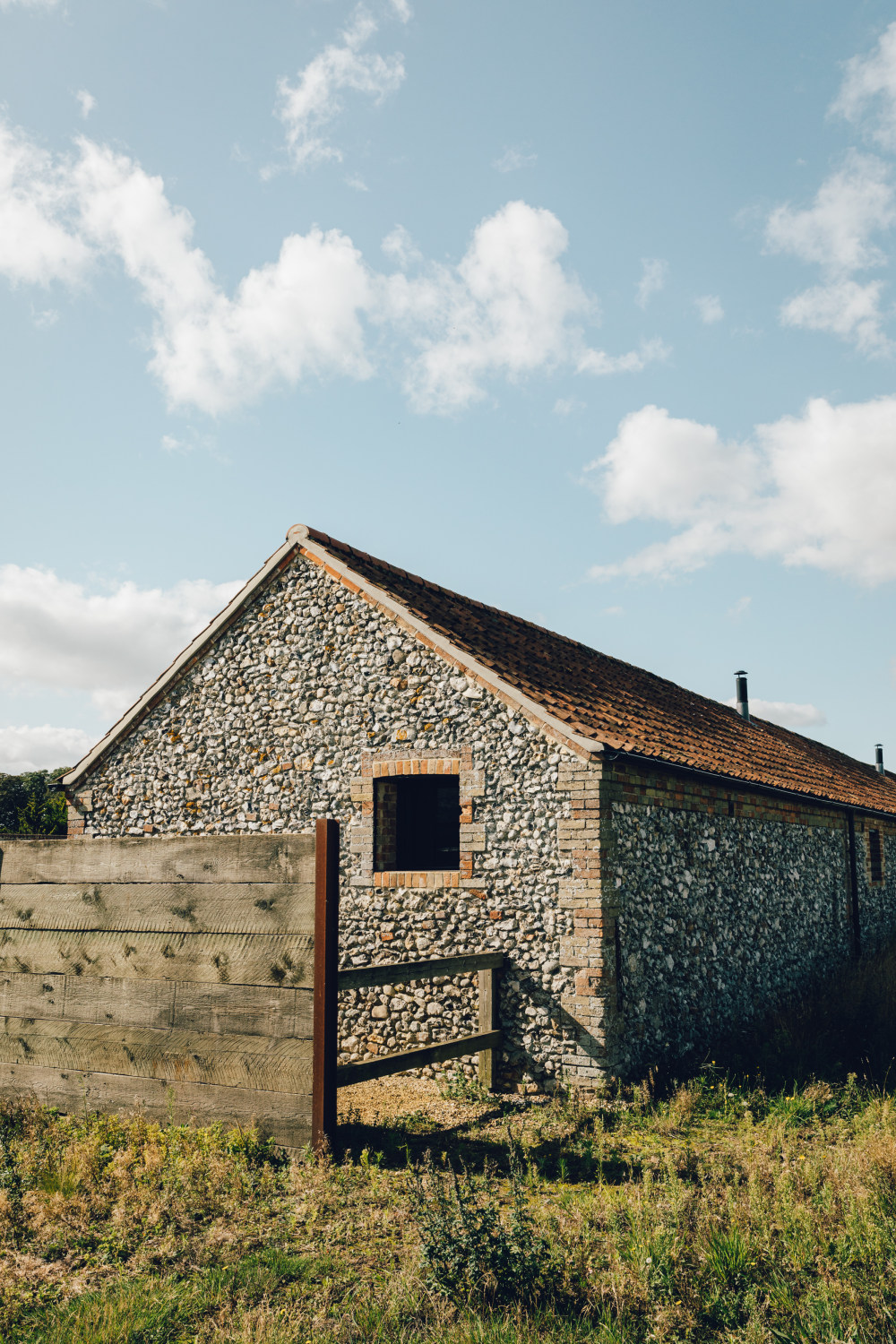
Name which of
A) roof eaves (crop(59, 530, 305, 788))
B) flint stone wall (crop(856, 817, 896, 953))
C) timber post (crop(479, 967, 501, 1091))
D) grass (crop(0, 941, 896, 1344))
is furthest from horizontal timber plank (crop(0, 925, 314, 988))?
flint stone wall (crop(856, 817, 896, 953))

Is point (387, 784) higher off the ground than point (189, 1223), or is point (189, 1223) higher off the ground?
point (387, 784)

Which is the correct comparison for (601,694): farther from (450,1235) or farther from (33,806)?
(33,806)

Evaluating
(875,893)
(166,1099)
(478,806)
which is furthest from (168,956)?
(875,893)

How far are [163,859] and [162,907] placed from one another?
0.35 m

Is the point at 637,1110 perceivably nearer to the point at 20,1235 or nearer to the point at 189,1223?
the point at 189,1223

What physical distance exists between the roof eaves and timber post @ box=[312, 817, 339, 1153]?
610 cm

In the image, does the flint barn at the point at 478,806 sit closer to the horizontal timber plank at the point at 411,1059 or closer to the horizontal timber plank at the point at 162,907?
the horizontal timber plank at the point at 411,1059

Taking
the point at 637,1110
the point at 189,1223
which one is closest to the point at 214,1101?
the point at 189,1223

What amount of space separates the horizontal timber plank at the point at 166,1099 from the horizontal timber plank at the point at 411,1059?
1.36ft

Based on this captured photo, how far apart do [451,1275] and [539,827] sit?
5.12m

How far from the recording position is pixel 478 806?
31.7 ft

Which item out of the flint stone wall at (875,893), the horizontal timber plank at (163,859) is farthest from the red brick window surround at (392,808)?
the flint stone wall at (875,893)

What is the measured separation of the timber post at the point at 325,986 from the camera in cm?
612

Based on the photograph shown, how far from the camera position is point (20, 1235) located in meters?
5.20
